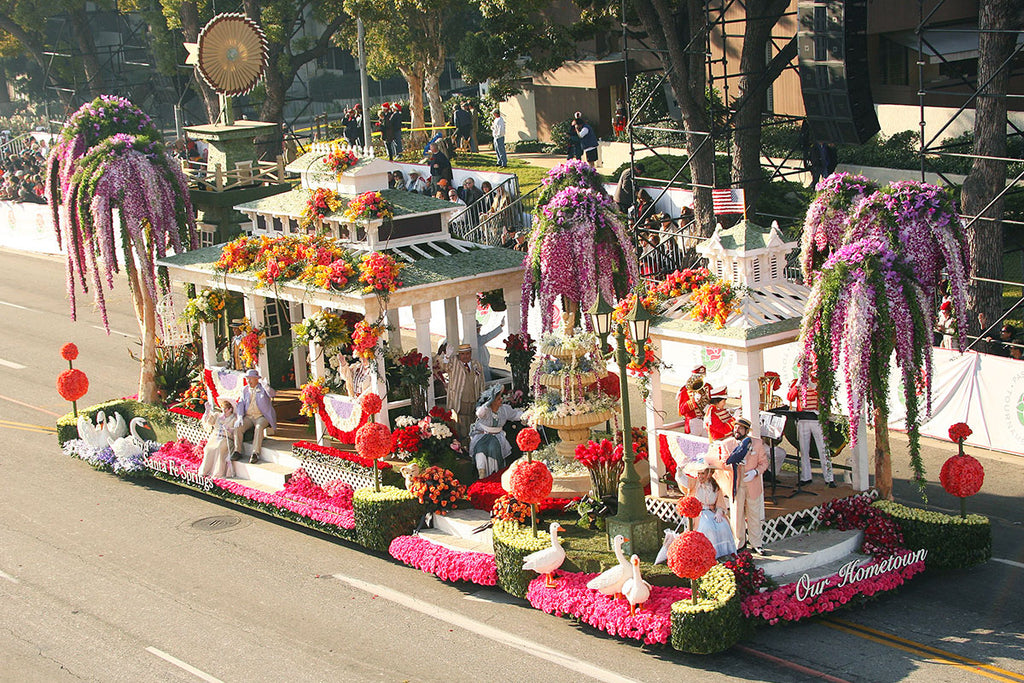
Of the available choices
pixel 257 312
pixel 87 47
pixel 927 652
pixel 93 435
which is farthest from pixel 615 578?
pixel 87 47

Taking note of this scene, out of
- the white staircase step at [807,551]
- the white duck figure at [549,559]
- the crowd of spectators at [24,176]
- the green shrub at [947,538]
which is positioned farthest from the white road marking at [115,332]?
the green shrub at [947,538]

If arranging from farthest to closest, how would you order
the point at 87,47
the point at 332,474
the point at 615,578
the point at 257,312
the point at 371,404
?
1. the point at 87,47
2. the point at 257,312
3. the point at 332,474
4. the point at 371,404
5. the point at 615,578

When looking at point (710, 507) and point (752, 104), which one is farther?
point (752, 104)

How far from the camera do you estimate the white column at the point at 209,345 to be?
2373 cm

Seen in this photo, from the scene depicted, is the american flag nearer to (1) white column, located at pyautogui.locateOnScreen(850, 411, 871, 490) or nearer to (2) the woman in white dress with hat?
(1) white column, located at pyautogui.locateOnScreen(850, 411, 871, 490)

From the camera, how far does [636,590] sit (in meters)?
15.6

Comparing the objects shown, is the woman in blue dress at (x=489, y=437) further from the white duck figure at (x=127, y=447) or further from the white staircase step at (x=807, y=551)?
the white duck figure at (x=127, y=447)

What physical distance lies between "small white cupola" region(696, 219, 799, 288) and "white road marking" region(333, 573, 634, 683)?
5.40 meters

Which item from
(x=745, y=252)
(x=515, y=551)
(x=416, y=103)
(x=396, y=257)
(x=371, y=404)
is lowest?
(x=515, y=551)

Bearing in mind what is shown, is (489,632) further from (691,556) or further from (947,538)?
(947,538)

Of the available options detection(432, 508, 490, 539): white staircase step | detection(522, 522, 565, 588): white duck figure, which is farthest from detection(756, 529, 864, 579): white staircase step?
detection(432, 508, 490, 539): white staircase step

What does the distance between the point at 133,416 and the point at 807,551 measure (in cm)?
1337

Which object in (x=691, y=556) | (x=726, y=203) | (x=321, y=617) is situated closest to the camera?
(x=691, y=556)

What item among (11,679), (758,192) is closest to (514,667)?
(11,679)
